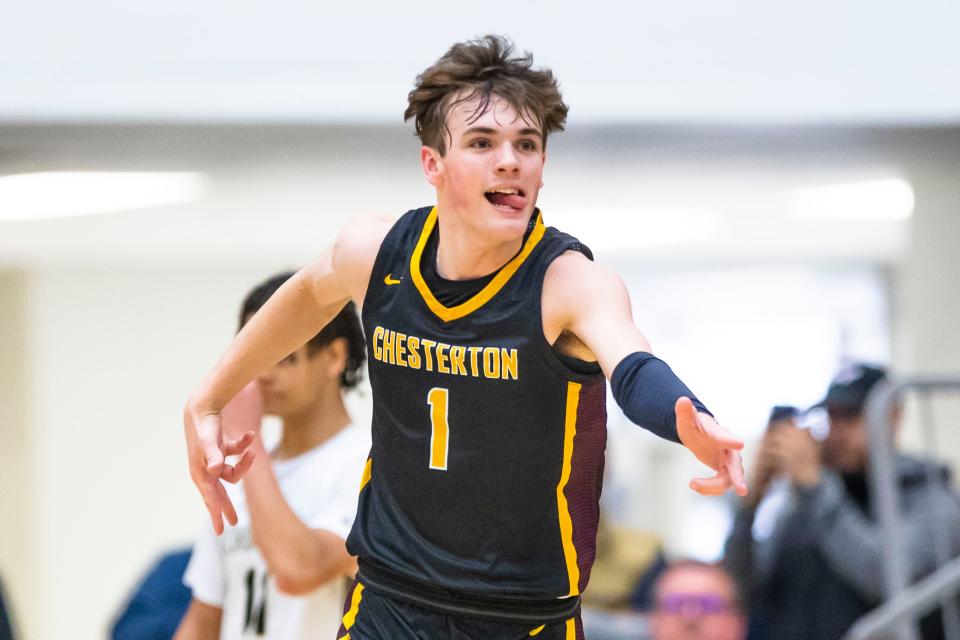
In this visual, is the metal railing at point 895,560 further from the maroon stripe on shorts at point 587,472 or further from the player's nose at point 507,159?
the player's nose at point 507,159

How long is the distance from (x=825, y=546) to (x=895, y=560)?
0.83 ft

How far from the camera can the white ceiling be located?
6207 mm

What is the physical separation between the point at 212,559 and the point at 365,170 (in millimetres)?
3312

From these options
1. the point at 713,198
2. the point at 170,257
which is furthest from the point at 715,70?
the point at 170,257

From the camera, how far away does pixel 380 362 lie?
2.63 meters

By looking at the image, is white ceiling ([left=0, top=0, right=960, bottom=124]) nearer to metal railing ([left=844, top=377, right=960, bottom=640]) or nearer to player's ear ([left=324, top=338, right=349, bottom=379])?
metal railing ([left=844, top=377, right=960, bottom=640])

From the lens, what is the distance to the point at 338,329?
3.57 meters

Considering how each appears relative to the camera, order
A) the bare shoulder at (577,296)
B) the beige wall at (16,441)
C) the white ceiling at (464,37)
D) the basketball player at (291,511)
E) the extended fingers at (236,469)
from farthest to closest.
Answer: the beige wall at (16,441)
the white ceiling at (464,37)
the basketball player at (291,511)
the extended fingers at (236,469)
the bare shoulder at (577,296)

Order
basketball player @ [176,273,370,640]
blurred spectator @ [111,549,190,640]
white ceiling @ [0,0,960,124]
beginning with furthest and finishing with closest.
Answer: white ceiling @ [0,0,960,124]
blurred spectator @ [111,549,190,640]
basketball player @ [176,273,370,640]

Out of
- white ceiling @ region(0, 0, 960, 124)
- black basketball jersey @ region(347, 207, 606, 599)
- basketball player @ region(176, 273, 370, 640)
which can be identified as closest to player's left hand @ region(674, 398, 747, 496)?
black basketball jersey @ region(347, 207, 606, 599)

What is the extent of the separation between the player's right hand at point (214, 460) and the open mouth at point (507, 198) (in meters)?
0.65

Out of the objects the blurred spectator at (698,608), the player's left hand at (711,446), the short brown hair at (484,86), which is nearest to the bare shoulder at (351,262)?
the short brown hair at (484,86)

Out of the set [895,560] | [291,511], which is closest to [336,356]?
[291,511]

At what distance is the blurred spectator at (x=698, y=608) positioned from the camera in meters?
5.14
